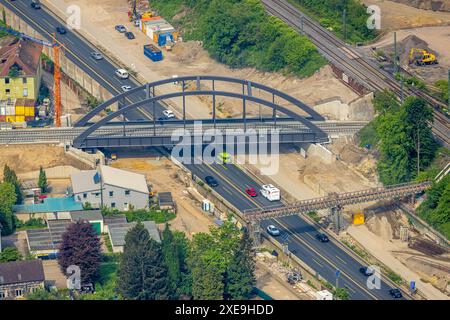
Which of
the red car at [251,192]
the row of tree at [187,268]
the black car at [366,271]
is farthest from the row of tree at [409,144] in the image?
the row of tree at [187,268]

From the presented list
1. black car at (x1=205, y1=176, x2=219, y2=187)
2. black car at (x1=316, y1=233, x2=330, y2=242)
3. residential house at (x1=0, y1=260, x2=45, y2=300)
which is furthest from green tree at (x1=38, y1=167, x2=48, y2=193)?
black car at (x1=316, y1=233, x2=330, y2=242)

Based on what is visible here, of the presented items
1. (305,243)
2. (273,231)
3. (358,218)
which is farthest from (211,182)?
(358,218)

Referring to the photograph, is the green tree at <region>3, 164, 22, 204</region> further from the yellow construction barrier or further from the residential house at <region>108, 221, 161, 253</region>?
the yellow construction barrier

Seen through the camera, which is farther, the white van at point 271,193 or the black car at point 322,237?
the white van at point 271,193

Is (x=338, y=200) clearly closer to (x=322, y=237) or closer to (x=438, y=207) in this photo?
(x=322, y=237)

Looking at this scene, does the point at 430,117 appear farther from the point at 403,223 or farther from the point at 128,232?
the point at 128,232

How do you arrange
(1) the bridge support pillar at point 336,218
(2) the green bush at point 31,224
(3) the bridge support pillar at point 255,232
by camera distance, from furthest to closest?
(1) the bridge support pillar at point 336,218 → (2) the green bush at point 31,224 → (3) the bridge support pillar at point 255,232

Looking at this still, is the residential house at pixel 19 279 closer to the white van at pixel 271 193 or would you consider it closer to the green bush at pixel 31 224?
the green bush at pixel 31 224
